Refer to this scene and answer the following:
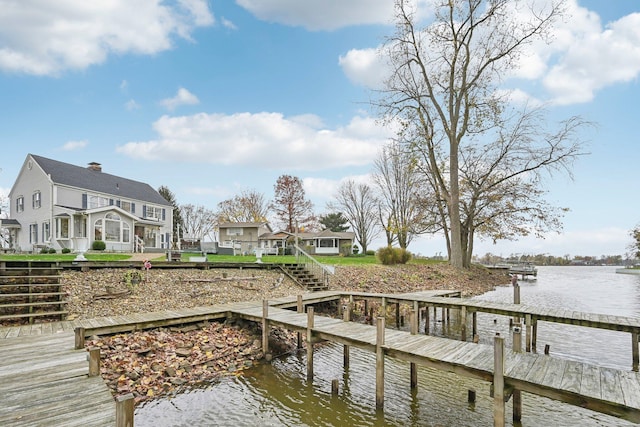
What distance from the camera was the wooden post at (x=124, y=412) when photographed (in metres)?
2.81

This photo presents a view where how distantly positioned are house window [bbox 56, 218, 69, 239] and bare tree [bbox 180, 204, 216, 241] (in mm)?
A: 31950

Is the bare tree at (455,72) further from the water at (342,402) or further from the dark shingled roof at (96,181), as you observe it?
the dark shingled roof at (96,181)

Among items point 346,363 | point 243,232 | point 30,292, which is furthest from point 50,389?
point 243,232

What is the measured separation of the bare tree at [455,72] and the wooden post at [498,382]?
767 inches

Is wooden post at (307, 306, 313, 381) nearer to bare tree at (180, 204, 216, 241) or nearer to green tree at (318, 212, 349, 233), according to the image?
green tree at (318, 212, 349, 233)

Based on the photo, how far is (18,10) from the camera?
36.5 ft

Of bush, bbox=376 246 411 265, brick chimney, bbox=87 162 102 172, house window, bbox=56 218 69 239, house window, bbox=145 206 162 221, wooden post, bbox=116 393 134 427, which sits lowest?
bush, bbox=376 246 411 265

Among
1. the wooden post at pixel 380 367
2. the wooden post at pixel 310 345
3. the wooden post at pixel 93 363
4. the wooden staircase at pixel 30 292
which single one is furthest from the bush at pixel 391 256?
the wooden post at pixel 93 363

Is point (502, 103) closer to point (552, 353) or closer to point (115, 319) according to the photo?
point (552, 353)

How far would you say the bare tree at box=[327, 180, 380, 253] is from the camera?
155 feet

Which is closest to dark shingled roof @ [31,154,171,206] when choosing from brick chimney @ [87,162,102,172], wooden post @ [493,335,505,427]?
brick chimney @ [87,162,102,172]

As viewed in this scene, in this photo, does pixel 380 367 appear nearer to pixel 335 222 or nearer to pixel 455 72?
pixel 455 72

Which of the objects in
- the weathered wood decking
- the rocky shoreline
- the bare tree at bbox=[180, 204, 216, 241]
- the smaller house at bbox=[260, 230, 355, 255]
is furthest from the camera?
the bare tree at bbox=[180, 204, 216, 241]

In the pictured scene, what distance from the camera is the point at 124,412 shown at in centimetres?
282
